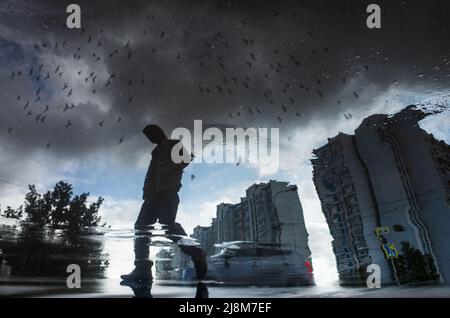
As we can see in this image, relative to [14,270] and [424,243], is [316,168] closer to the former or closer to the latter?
[424,243]

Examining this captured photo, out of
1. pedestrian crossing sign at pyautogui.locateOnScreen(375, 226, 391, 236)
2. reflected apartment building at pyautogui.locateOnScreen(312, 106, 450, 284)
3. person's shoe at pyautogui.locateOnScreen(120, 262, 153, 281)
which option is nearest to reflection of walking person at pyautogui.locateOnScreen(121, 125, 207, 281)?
person's shoe at pyautogui.locateOnScreen(120, 262, 153, 281)

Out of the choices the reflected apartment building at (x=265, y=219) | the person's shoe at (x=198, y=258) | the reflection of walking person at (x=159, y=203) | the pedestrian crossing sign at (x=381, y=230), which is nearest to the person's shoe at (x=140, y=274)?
the reflection of walking person at (x=159, y=203)

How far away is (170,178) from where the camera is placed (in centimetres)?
454

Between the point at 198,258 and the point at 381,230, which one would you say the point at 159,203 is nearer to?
the point at 198,258

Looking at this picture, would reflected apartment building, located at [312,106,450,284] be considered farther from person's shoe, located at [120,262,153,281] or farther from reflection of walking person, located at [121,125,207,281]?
person's shoe, located at [120,262,153,281]

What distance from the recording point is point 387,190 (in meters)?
13.1

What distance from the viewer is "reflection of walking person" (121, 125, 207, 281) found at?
400 cm

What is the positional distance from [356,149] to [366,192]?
2.38m

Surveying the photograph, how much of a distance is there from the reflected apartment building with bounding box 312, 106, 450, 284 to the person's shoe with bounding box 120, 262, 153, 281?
1025 centimetres

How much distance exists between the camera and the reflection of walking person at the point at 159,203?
4.00 meters

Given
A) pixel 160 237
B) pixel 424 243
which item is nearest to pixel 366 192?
pixel 424 243

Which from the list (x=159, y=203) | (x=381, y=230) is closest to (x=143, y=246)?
(x=159, y=203)

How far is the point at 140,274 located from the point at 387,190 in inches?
532

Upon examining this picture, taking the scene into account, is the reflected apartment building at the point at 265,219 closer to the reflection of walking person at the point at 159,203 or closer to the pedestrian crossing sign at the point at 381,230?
the pedestrian crossing sign at the point at 381,230
